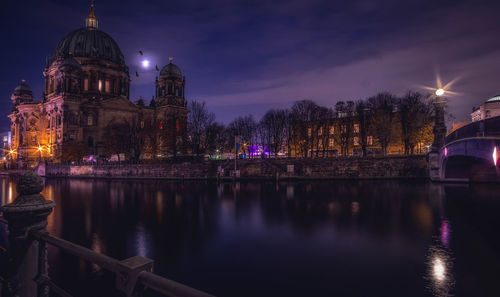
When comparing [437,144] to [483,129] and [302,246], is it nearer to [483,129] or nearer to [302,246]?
[483,129]

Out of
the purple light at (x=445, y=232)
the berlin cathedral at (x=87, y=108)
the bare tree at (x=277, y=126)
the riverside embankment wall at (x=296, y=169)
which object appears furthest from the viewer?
the berlin cathedral at (x=87, y=108)

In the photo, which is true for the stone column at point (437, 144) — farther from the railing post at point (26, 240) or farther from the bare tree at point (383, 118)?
the railing post at point (26, 240)

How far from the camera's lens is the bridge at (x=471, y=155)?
2523 centimetres

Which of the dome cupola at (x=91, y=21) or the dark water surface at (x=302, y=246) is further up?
the dome cupola at (x=91, y=21)

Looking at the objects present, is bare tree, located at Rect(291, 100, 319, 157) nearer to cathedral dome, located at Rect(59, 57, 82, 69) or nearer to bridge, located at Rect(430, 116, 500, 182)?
bridge, located at Rect(430, 116, 500, 182)

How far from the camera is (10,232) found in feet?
15.9

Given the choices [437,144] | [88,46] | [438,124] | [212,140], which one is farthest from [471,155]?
[88,46]

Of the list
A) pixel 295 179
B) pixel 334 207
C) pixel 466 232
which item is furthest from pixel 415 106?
pixel 466 232

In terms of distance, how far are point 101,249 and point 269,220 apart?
1022 centimetres

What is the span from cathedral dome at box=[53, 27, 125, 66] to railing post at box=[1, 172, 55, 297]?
10918 centimetres

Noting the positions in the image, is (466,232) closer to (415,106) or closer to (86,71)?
(415,106)

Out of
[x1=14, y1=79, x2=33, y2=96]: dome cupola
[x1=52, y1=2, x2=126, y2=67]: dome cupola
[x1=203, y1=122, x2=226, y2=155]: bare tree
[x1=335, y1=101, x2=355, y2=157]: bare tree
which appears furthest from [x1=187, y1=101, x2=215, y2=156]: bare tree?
[x1=14, y1=79, x2=33, y2=96]: dome cupola

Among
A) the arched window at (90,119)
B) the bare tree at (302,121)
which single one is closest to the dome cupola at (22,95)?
the arched window at (90,119)

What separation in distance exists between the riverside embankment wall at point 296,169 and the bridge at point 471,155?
16.9ft
